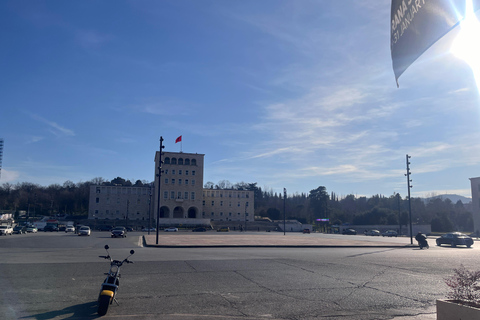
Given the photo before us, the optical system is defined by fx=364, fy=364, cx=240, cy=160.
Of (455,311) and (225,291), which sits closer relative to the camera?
(455,311)

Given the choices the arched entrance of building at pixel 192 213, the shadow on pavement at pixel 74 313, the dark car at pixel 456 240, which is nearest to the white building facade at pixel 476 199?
the dark car at pixel 456 240

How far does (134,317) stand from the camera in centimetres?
743

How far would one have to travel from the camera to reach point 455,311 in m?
5.40

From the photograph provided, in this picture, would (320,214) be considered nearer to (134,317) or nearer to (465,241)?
(465,241)

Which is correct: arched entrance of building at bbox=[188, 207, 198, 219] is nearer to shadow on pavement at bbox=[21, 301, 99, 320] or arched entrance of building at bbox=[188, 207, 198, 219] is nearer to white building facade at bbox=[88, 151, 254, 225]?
white building facade at bbox=[88, 151, 254, 225]

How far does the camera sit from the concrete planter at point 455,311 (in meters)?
5.11

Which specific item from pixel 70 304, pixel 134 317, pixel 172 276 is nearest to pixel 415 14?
pixel 134 317

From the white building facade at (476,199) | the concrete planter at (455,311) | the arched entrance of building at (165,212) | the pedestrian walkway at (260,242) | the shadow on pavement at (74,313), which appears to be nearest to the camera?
the concrete planter at (455,311)

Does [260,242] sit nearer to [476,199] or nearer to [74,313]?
[74,313]

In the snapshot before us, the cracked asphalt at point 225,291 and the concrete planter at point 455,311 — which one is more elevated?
the concrete planter at point 455,311

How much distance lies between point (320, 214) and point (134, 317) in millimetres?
128490

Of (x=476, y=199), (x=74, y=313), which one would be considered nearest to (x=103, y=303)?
(x=74, y=313)

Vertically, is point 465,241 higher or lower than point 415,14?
lower

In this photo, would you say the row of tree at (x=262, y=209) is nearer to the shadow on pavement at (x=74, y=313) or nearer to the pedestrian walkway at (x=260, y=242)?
the pedestrian walkway at (x=260, y=242)
